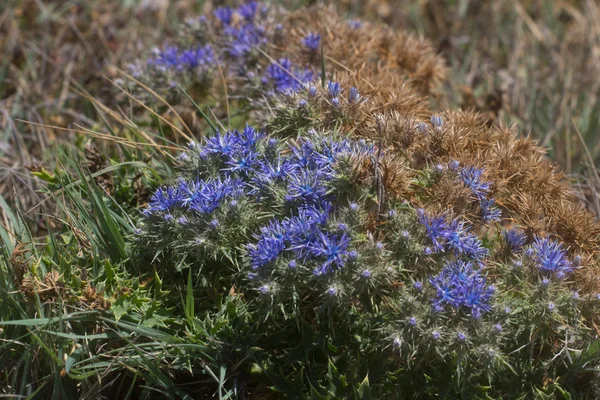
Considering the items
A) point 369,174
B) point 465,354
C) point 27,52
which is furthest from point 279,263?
point 27,52

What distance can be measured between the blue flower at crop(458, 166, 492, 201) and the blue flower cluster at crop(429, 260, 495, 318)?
35 cm

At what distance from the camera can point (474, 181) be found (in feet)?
8.36

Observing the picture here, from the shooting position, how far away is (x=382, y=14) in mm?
5645

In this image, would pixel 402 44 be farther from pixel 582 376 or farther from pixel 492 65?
pixel 582 376

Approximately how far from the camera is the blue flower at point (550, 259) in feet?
7.86

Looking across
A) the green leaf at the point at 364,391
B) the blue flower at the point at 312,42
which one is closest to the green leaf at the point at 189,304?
the green leaf at the point at 364,391

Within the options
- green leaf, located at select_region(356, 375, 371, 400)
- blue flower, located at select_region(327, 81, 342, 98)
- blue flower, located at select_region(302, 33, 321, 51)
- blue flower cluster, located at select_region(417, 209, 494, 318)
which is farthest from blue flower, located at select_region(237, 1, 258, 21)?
green leaf, located at select_region(356, 375, 371, 400)

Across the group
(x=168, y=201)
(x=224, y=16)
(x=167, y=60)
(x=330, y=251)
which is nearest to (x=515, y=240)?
(x=330, y=251)

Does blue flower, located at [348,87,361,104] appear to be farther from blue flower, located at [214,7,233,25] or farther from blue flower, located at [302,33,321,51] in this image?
blue flower, located at [214,7,233,25]

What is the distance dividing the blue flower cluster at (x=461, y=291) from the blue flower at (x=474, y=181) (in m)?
0.35

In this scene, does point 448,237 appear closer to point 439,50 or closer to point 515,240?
point 515,240

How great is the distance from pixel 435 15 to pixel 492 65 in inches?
31.7

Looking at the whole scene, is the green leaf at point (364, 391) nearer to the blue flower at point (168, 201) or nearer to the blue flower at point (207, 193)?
the blue flower at point (207, 193)

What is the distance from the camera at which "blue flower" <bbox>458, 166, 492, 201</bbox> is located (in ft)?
8.34
